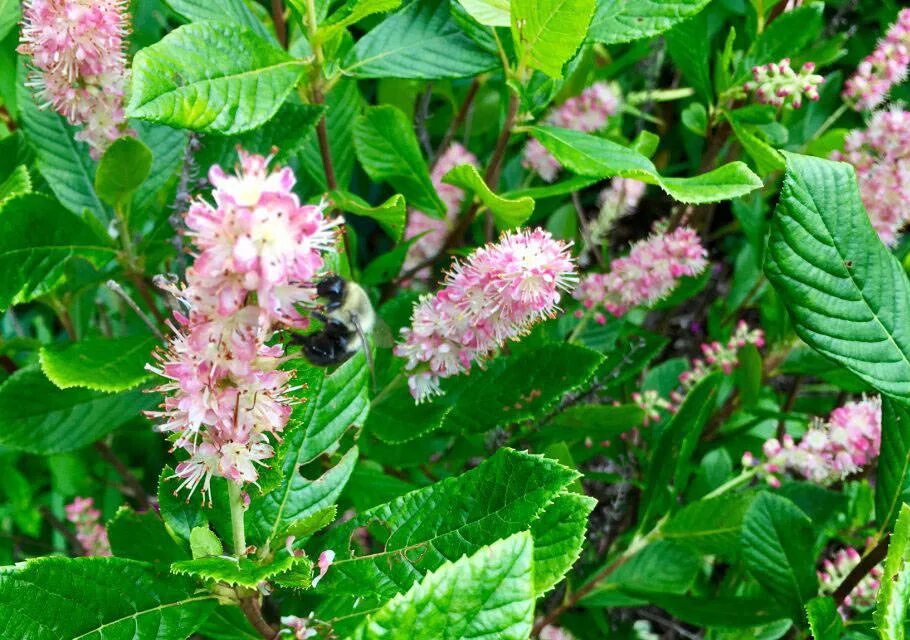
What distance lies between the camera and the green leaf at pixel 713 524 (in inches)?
63.2

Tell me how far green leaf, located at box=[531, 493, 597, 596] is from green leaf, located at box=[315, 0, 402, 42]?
0.72 metres

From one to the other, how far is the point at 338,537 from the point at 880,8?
3.21 meters

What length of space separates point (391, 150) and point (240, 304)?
33.5 inches

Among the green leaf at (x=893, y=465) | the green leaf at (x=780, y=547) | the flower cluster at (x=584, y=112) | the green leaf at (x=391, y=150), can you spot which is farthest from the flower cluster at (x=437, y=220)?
the green leaf at (x=893, y=465)

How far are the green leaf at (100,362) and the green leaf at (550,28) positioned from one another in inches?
30.1

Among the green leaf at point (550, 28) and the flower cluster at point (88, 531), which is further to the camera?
the flower cluster at point (88, 531)

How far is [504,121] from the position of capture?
162 centimetres

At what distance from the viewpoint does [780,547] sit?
57.8 inches

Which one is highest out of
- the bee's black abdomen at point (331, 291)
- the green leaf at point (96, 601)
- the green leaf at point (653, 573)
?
the bee's black abdomen at point (331, 291)

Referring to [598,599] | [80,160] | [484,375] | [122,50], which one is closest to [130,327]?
[80,160]

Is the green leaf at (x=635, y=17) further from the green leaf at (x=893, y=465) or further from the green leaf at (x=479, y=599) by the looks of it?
the green leaf at (x=479, y=599)

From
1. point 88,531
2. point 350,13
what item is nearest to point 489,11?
point 350,13

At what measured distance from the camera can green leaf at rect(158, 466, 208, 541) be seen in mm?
1111

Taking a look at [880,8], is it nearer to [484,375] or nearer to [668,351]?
[668,351]
